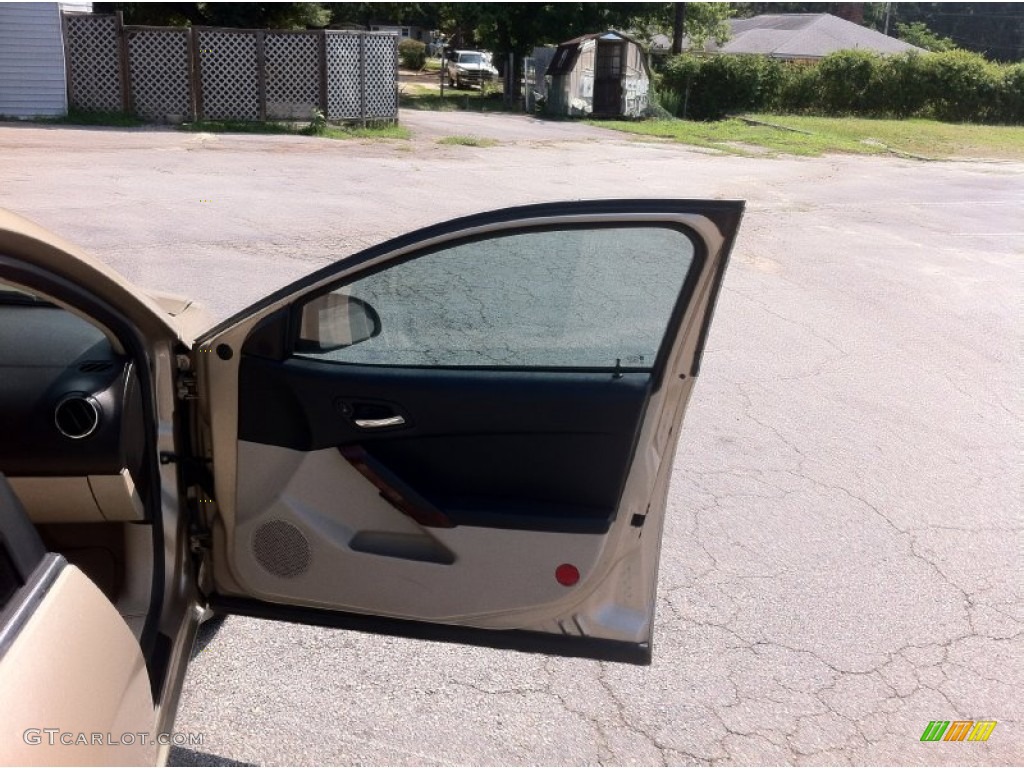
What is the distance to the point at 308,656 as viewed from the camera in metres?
3.45

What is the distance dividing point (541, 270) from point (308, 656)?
60.5 inches

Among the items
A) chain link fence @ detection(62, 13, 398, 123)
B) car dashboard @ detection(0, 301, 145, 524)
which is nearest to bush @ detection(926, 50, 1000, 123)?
chain link fence @ detection(62, 13, 398, 123)

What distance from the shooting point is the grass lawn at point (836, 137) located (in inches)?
932

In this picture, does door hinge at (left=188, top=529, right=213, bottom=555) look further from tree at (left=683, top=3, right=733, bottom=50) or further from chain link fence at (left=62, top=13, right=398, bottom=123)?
tree at (left=683, top=3, right=733, bottom=50)

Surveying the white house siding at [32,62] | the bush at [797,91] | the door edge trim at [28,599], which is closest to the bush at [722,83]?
the bush at [797,91]

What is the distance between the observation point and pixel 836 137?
26516 millimetres

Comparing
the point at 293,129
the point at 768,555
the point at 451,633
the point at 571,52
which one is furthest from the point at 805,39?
the point at 451,633

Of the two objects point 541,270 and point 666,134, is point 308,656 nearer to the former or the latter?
point 541,270

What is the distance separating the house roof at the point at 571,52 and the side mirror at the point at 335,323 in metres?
27.0

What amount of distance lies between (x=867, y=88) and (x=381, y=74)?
2104 centimetres

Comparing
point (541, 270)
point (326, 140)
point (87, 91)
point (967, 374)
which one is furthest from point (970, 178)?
point (541, 270)

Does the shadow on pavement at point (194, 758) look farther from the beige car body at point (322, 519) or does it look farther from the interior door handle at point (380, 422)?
the interior door handle at point (380, 422)

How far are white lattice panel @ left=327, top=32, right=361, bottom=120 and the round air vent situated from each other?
19.6 metres

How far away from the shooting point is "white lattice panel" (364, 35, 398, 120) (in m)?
21.6
